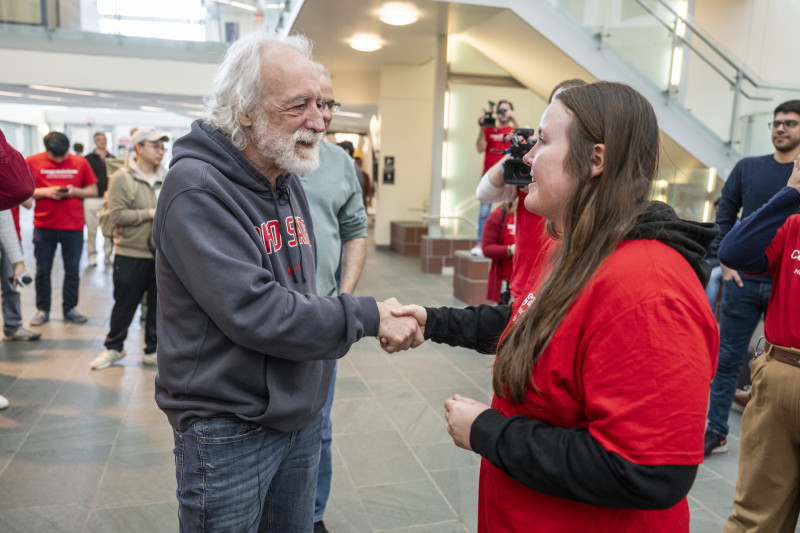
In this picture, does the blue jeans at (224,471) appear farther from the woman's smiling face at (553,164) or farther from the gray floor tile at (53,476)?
the gray floor tile at (53,476)

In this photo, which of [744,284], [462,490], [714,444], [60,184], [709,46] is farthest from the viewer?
[709,46]

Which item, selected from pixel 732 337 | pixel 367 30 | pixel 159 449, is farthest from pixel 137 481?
pixel 367 30

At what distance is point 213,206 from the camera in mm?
1237

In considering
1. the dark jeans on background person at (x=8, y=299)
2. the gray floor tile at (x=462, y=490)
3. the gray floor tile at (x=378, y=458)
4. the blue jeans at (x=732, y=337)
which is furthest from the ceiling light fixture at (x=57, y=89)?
the blue jeans at (x=732, y=337)

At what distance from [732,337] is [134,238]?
4078mm

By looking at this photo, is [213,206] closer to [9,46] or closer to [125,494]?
[125,494]

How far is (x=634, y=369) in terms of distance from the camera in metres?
0.90

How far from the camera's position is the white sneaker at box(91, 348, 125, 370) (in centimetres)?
446

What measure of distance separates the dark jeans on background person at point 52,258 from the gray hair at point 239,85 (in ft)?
16.3

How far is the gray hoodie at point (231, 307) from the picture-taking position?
1.22 metres

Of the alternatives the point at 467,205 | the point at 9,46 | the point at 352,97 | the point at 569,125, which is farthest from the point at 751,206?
the point at 9,46

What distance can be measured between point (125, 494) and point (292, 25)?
24.6ft

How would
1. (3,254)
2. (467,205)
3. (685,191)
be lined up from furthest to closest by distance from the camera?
(467,205)
(685,191)
(3,254)

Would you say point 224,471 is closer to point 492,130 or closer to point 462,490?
point 462,490
